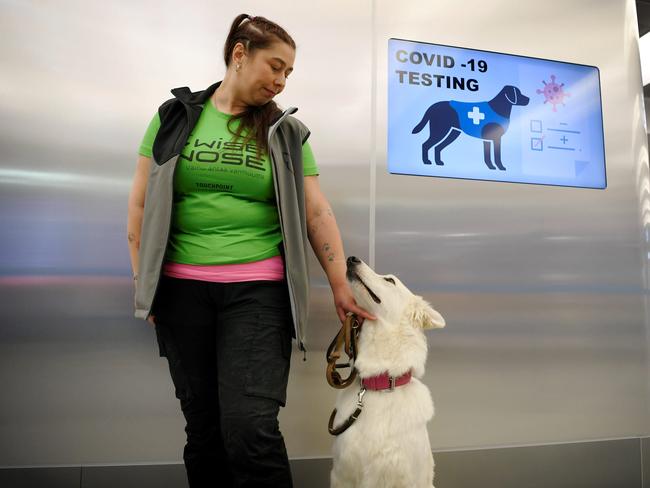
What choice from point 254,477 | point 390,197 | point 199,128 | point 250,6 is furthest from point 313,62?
point 254,477

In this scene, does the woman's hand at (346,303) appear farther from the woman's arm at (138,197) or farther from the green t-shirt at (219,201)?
the woman's arm at (138,197)

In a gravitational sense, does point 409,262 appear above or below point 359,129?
below

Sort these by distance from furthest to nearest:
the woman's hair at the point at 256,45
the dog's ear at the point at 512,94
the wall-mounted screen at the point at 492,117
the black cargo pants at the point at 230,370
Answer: the dog's ear at the point at 512,94
the wall-mounted screen at the point at 492,117
the woman's hair at the point at 256,45
the black cargo pants at the point at 230,370

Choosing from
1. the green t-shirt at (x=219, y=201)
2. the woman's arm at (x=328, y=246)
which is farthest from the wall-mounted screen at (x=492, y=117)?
the green t-shirt at (x=219, y=201)

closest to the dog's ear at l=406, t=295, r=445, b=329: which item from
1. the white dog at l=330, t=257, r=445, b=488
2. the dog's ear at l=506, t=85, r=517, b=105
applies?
the white dog at l=330, t=257, r=445, b=488

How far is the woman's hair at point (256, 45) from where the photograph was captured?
53.5 inches

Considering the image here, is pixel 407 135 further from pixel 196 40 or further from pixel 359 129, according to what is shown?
pixel 196 40

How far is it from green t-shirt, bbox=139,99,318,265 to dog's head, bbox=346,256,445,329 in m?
0.38

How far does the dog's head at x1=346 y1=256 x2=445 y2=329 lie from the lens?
152cm

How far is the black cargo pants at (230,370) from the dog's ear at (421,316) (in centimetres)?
44

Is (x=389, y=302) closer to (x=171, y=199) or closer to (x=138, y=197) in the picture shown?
(x=171, y=199)

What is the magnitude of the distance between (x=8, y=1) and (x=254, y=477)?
2.17 meters

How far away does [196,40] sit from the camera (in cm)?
203

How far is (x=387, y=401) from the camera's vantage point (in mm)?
1435
